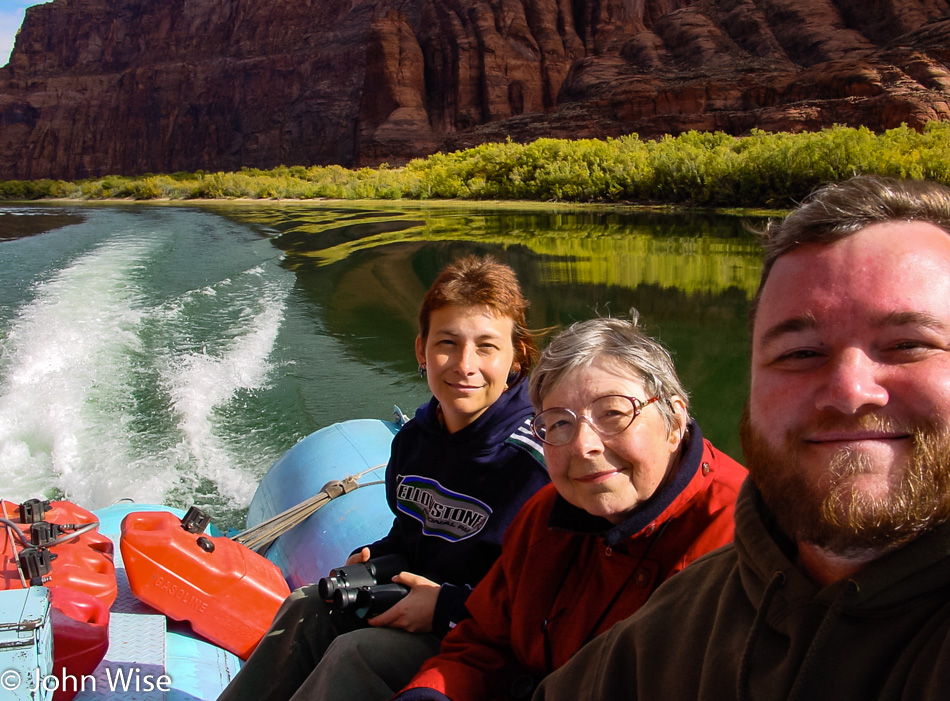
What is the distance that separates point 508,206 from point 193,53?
76.6 metres

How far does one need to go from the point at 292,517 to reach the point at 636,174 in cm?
2351

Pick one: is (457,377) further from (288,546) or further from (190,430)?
(190,430)

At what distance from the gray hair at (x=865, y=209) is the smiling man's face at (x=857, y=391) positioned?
0.5 inches

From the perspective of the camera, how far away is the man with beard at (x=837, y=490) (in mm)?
715

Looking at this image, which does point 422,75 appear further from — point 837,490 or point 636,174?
point 837,490

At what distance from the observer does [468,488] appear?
6.52 ft

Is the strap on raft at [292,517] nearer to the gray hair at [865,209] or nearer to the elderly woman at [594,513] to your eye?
the elderly woman at [594,513]

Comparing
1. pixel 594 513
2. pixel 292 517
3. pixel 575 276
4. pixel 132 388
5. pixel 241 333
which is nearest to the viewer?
pixel 594 513

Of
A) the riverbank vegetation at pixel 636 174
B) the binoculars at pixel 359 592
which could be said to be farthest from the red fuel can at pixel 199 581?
the riverbank vegetation at pixel 636 174

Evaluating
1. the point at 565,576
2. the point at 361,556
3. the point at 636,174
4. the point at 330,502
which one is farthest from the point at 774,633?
the point at 636,174

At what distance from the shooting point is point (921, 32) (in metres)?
36.2

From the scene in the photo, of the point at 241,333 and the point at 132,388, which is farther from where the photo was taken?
the point at 241,333

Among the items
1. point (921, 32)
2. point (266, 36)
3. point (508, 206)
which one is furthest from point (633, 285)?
point (266, 36)

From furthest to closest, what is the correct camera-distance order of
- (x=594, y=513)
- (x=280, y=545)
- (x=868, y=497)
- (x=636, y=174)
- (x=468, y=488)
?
(x=636, y=174)
(x=280, y=545)
(x=468, y=488)
(x=594, y=513)
(x=868, y=497)
